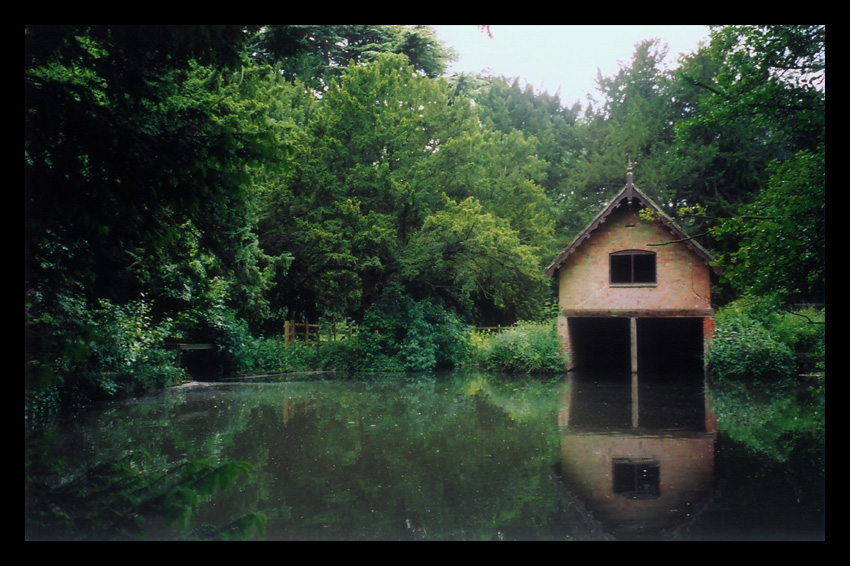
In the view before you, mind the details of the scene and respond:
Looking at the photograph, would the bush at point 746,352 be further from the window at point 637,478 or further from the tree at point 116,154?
the tree at point 116,154

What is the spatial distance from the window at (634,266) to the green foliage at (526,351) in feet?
10.6

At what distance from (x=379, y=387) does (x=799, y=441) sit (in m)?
12.7

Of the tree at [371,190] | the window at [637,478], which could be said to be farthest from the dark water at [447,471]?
the tree at [371,190]

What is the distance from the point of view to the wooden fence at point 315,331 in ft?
93.3

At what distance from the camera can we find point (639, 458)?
30.6ft

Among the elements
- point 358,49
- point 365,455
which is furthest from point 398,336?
point 365,455

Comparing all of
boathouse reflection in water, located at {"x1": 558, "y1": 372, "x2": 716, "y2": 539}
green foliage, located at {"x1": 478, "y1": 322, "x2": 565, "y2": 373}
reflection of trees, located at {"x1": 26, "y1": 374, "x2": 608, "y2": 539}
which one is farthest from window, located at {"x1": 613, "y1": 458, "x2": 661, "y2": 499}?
green foliage, located at {"x1": 478, "y1": 322, "x2": 565, "y2": 373}

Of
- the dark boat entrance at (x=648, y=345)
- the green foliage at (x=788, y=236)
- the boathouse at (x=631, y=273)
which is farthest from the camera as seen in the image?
the dark boat entrance at (x=648, y=345)

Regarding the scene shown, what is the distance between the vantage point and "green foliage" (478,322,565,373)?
24812 millimetres

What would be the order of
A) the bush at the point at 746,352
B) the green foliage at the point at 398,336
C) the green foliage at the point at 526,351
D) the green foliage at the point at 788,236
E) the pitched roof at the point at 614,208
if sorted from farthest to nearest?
the green foliage at the point at 398,336, the green foliage at the point at 526,351, the pitched roof at the point at 614,208, the bush at the point at 746,352, the green foliage at the point at 788,236

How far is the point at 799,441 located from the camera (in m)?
10.6

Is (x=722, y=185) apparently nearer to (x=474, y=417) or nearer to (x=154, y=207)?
(x=474, y=417)

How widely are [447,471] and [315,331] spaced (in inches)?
876
